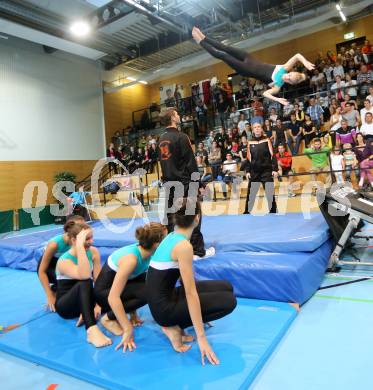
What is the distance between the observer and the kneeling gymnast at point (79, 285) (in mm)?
2197

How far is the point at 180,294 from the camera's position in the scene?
1.95m

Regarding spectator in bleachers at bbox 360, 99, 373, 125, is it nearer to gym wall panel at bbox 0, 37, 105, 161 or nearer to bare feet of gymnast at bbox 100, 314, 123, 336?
bare feet of gymnast at bbox 100, 314, 123, 336

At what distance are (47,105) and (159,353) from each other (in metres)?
10.6

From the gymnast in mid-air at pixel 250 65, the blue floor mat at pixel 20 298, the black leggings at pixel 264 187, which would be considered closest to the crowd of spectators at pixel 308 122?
the black leggings at pixel 264 187

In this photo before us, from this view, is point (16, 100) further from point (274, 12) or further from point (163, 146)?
point (163, 146)

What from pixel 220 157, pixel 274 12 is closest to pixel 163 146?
pixel 220 157

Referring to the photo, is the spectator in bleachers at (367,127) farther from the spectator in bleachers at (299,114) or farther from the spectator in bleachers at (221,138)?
the spectator in bleachers at (221,138)

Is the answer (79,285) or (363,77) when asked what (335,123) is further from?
(79,285)

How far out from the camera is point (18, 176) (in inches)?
392

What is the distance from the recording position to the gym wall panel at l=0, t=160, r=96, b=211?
959 cm

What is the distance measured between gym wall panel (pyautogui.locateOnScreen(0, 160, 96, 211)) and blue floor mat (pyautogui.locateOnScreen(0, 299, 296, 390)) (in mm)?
8216

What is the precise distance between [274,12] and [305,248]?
839 cm

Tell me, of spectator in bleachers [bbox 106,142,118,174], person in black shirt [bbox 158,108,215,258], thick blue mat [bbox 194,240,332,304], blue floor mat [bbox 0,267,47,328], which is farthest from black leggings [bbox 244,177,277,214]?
Result: spectator in bleachers [bbox 106,142,118,174]

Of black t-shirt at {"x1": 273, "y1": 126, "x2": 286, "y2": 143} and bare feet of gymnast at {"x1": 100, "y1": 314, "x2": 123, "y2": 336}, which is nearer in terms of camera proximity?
bare feet of gymnast at {"x1": 100, "y1": 314, "x2": 123, "y2": 336}
